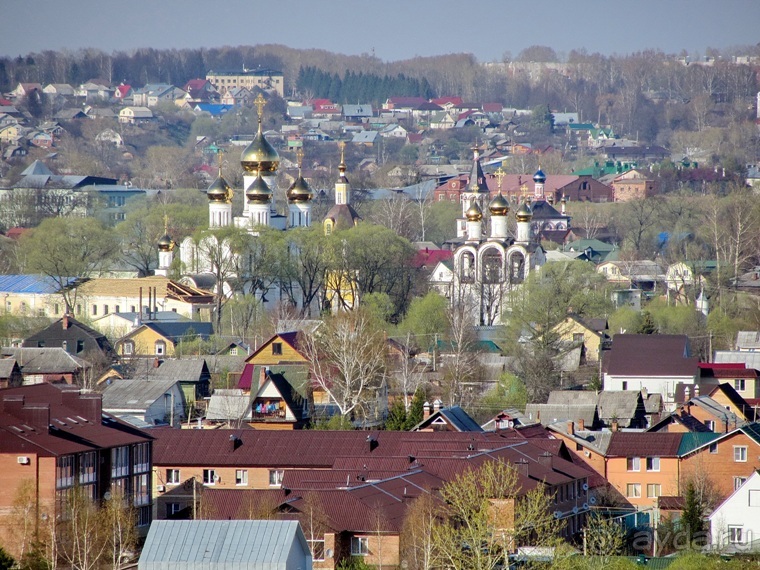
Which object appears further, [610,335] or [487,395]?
[610,335]

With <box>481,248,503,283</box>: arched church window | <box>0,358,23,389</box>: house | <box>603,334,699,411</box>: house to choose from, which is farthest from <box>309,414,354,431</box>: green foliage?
<box>481,248,503,283</box>: arched church window

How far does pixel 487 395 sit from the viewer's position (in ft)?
136

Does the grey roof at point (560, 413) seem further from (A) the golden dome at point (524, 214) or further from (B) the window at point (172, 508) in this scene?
(A) the golden dome at point (524, 214)

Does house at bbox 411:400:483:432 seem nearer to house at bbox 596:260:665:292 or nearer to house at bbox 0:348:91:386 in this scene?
house at bbox 0:348:91:386

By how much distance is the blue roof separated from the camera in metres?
58.3

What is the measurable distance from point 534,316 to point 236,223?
15.2 metres

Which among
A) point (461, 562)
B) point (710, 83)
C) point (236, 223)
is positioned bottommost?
point (461, 562)

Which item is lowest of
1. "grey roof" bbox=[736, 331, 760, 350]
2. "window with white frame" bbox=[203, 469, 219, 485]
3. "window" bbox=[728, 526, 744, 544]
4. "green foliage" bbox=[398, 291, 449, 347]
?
"window" bbox=[728, 526, 744, 544]

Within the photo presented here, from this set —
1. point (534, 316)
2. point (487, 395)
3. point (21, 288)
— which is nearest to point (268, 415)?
point (487, 395)

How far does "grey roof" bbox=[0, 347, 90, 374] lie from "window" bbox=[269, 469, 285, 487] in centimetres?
1338

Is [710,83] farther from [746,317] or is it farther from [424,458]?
[424,458]

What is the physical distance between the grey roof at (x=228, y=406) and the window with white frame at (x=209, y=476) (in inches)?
222

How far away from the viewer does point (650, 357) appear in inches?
1695

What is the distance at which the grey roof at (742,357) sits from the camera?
4506 centimetres
